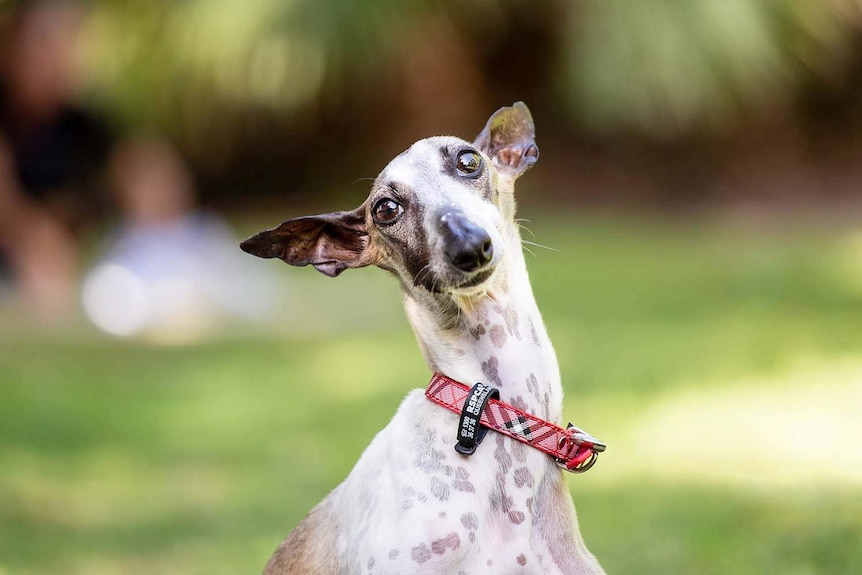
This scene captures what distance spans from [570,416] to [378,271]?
6382mm

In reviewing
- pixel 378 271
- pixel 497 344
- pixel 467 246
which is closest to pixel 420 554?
pixel 497 344

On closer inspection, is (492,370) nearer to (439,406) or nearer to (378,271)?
(439,406)

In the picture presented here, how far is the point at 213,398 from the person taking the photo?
8.59m

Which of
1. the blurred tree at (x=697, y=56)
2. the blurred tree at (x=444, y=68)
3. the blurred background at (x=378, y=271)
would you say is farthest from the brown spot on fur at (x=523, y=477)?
the blurred tree at (x=697, y=56)

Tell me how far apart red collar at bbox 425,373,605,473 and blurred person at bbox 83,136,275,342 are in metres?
7.72

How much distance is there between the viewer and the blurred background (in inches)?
238

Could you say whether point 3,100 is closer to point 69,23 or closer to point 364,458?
point 69,23

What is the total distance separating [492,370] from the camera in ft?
11.2

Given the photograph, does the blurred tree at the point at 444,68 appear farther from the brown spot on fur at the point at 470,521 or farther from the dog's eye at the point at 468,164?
the brown spot on fur at the point at 470,521

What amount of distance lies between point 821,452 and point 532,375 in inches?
132

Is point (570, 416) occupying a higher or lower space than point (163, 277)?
lower

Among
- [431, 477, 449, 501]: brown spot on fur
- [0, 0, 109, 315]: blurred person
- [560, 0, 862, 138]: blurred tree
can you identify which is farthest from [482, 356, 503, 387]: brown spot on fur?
[560, 0, 862, 138]: blurred tree

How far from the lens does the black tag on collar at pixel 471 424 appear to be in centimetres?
321

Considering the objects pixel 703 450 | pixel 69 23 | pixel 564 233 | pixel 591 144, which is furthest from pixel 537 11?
pixel 703 450
